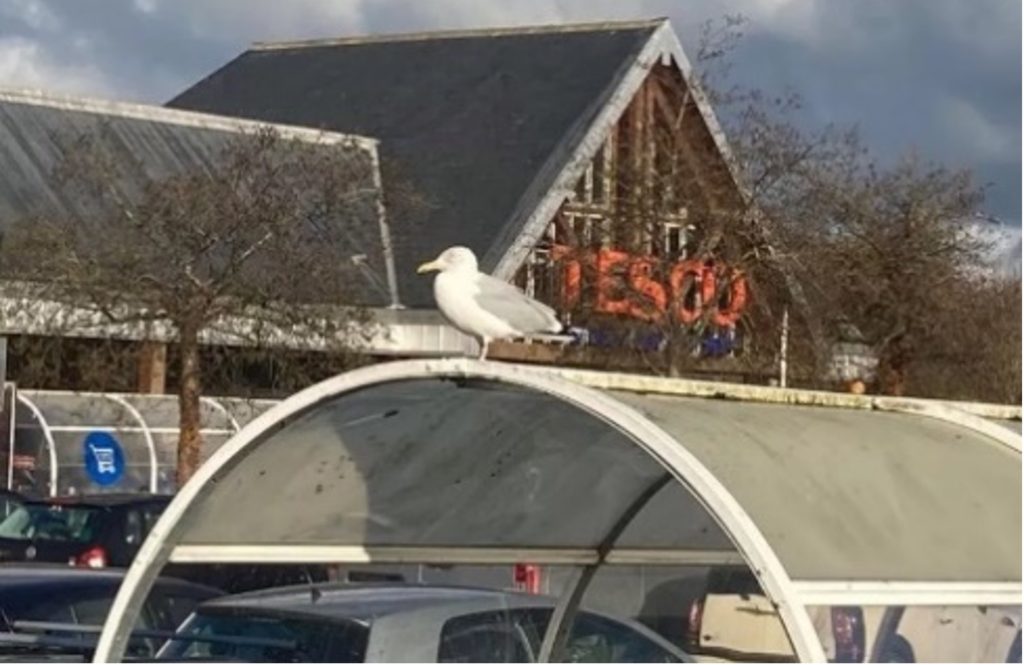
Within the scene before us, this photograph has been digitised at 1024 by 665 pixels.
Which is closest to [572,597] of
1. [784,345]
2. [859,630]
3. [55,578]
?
[859,630]

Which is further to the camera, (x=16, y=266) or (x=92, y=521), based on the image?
(x=16, y=266)

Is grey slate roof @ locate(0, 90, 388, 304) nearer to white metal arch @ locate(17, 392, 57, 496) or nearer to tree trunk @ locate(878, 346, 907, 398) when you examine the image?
white metal arch @ locate(17, 392, 57, 496)

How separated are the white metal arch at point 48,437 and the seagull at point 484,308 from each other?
907 inches

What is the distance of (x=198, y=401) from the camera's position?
1127 inches

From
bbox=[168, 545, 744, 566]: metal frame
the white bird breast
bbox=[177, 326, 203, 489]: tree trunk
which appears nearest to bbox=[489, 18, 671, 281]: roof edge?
bbox=[177, 326, 203, 489]: tree trunk

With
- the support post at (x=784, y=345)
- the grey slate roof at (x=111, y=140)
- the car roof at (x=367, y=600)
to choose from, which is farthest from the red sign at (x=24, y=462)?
the car roof at (x=367, y=600)

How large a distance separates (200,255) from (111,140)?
12.4m

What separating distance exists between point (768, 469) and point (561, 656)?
13.1ft

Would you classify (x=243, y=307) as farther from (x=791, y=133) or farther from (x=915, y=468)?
(x=915, y=468)

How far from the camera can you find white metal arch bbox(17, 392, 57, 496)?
100ft

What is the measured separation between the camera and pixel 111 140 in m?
40.5

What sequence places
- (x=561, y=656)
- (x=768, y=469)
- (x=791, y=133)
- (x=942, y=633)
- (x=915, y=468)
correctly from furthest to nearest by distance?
1. (x=791, y=133)
2. (x=561, y=656)
3. (x=942, y=633)
4. (x=915, y=468)
5. (x=768, y=469)

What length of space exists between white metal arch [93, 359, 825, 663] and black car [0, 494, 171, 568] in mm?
14875

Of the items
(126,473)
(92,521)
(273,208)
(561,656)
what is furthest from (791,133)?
(561,656)
